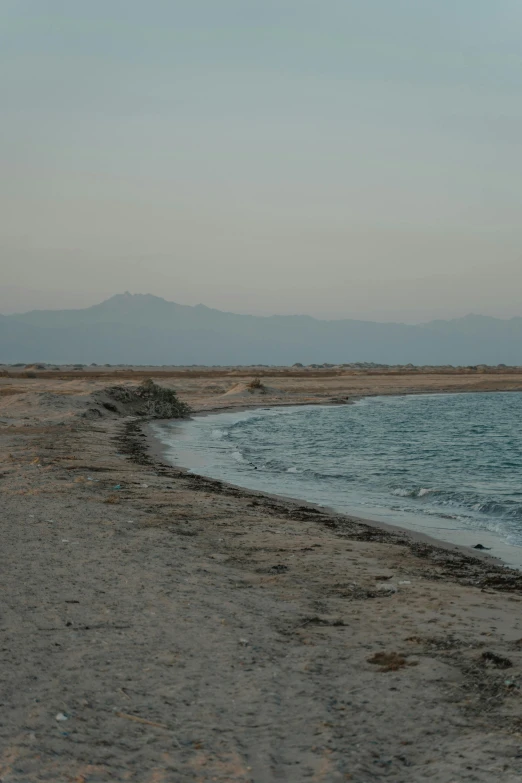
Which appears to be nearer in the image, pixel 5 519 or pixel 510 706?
pixel 510 706

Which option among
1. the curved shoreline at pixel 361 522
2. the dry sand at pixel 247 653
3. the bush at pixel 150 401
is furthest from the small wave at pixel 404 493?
the bush at pixel 150 401

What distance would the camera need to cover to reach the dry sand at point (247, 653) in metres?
4.14

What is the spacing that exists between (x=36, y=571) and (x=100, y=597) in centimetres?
119

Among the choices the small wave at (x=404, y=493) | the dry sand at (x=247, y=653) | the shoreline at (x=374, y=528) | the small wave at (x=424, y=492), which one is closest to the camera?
the dry sand at (x=247, y=653)

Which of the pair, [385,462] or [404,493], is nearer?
[404,493]

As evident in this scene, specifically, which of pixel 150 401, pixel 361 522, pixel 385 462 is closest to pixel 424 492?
pixel 361 522

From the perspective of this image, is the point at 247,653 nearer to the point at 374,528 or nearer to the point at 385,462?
the point at 374,528

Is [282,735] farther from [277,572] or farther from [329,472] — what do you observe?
[329,472]

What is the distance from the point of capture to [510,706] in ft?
16.0

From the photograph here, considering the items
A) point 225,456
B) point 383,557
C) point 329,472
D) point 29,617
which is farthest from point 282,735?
point 225,456

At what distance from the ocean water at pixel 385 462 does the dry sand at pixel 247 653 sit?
3.02m

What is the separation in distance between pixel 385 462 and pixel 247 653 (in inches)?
642

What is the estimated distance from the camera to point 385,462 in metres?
21.5

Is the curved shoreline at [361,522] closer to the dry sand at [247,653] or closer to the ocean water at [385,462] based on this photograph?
the dry sand at [247,653]
